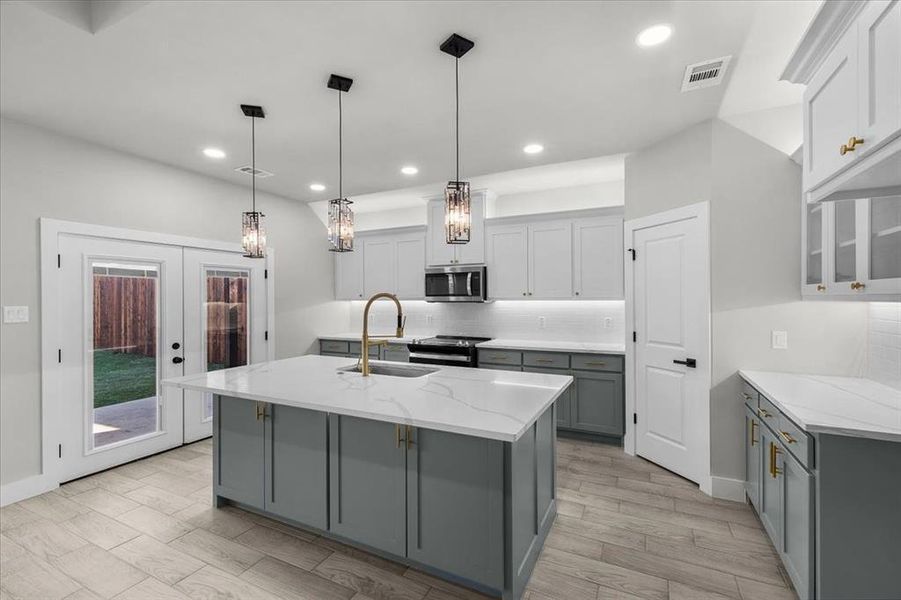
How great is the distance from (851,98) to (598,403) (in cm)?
311

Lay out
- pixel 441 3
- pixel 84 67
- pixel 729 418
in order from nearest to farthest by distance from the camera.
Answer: pixel 441 3, pixel 84 67, pixel 729 418

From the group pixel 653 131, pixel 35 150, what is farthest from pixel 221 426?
pixel 653 131

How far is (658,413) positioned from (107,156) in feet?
16.9

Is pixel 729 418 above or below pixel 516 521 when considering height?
above

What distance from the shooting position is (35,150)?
3.03m

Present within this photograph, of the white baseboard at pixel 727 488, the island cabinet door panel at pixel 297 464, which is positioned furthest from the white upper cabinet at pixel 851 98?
the island cabinet door panel at pixel 297 464

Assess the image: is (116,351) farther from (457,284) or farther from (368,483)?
(457,284)

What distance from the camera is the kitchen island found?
1.84m

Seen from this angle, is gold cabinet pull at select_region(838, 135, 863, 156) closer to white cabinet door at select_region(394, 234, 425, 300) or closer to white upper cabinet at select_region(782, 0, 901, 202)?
white upper cabinet at select_region(782, 0, 901, 202)

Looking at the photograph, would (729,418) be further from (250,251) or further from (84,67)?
(84,67)

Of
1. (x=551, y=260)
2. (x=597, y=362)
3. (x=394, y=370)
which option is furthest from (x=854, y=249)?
(x=394, y=370)

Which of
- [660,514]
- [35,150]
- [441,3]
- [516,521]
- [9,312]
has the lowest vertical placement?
[660,514]

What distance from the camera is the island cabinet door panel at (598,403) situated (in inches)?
155

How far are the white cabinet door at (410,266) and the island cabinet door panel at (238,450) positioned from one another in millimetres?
3013
